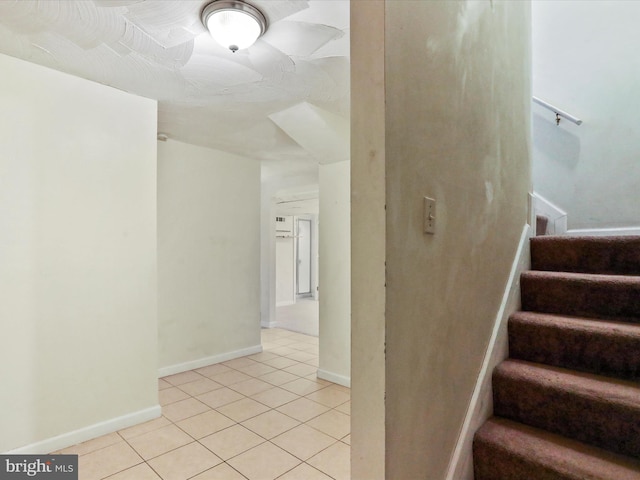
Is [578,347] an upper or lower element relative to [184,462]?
upper

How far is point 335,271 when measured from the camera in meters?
3.40

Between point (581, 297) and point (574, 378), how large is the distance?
48 centimetres

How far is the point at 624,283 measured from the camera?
158 centimetres

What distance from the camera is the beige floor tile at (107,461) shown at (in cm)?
192

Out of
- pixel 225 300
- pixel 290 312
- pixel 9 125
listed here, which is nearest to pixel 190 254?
pixel 225 300

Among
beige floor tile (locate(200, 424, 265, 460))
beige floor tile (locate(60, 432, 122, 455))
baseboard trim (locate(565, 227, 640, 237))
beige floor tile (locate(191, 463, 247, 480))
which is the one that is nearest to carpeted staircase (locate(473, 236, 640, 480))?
baseboard trim (locate(565, 227, 640, 237))

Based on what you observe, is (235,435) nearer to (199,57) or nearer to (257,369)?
(257,369)

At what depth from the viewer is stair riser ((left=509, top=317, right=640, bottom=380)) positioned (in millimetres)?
1393

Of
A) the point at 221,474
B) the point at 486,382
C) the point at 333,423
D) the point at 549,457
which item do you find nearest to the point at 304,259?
the point at 333,423

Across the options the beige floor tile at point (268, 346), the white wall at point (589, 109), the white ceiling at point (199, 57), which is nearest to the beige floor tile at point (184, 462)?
the beige floor tile at point (268, 346)

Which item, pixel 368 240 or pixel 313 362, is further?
pixel 313 362

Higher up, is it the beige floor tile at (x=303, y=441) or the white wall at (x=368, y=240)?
the white wall at (x=368, y=240)

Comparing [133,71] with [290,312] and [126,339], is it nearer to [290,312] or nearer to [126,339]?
[126,339]

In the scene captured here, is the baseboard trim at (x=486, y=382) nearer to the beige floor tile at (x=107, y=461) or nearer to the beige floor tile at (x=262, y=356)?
the beige floor tile at (x=107, y=461)
